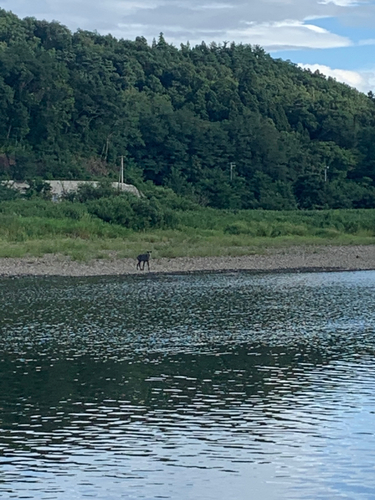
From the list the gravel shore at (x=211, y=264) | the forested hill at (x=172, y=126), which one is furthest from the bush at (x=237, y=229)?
the forested hill at (x=172, y=126)

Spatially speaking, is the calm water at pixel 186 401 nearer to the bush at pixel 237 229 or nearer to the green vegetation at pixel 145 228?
the green vegetation at pixel 145 228

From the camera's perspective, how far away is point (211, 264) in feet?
109

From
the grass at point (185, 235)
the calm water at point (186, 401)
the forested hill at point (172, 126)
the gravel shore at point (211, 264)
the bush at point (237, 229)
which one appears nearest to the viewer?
the calm water at point (186, 401)

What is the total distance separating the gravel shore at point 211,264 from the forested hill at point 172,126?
24.7m

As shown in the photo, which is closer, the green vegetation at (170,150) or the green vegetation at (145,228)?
the green vegetation at (145,228)

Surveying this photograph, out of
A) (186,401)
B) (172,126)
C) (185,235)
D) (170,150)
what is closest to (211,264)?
(185,235)

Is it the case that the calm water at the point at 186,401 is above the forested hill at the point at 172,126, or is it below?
below

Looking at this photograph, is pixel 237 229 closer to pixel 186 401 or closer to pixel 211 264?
pixel 211 264

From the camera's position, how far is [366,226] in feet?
164

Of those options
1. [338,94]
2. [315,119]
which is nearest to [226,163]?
[315,119]

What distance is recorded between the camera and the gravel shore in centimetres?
3005

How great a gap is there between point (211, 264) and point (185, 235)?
8.62 m

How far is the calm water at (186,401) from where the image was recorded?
8.37 meters

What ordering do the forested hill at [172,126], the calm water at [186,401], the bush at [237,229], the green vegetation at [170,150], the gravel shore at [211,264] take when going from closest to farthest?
the calm water at [186,401] → the gravel shore at [211,264] → the green vegetation at [170,150] → the bush at [237,229] → the forested hill at [172,126]
